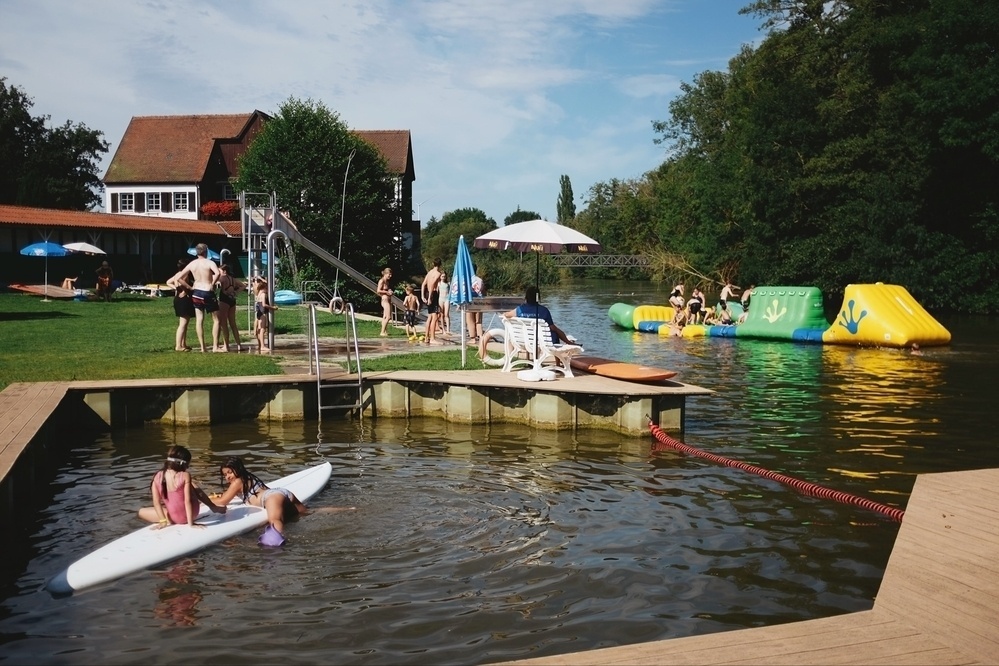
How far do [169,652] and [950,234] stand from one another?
148ft

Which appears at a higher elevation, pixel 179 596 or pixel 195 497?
pixel 195 497

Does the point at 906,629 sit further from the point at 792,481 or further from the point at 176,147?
the point at 176,147

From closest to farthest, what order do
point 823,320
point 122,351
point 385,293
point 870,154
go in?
1. point 122,351
2. point 385,293
3. point 823,320
4. point 870,154

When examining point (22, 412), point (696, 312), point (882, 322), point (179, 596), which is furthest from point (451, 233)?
point (179, 596)

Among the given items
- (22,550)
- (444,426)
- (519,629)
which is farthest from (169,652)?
(444,426)

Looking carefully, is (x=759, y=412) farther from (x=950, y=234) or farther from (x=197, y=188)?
(x=197, y=188)

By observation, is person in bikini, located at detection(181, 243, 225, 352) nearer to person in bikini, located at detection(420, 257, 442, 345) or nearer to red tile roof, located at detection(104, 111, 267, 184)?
person in bikini, located at detection(420, 257, 442, 345)

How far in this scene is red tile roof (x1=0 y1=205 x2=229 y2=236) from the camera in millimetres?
41325

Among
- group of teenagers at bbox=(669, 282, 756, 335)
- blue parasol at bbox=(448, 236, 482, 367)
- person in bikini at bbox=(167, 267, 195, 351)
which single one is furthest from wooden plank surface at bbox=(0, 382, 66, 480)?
group of teenagers at bbox=(669, 282, 756, 335)

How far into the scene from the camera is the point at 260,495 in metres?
9.26

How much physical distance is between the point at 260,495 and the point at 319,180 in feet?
110

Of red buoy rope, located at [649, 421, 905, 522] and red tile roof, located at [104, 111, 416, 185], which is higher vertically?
red tile roof, located at [104, 111, 416, 185]

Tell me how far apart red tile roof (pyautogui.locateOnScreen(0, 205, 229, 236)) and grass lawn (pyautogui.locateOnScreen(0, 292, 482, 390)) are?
Result: 14556 mm

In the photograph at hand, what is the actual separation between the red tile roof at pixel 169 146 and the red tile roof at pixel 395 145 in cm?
768
